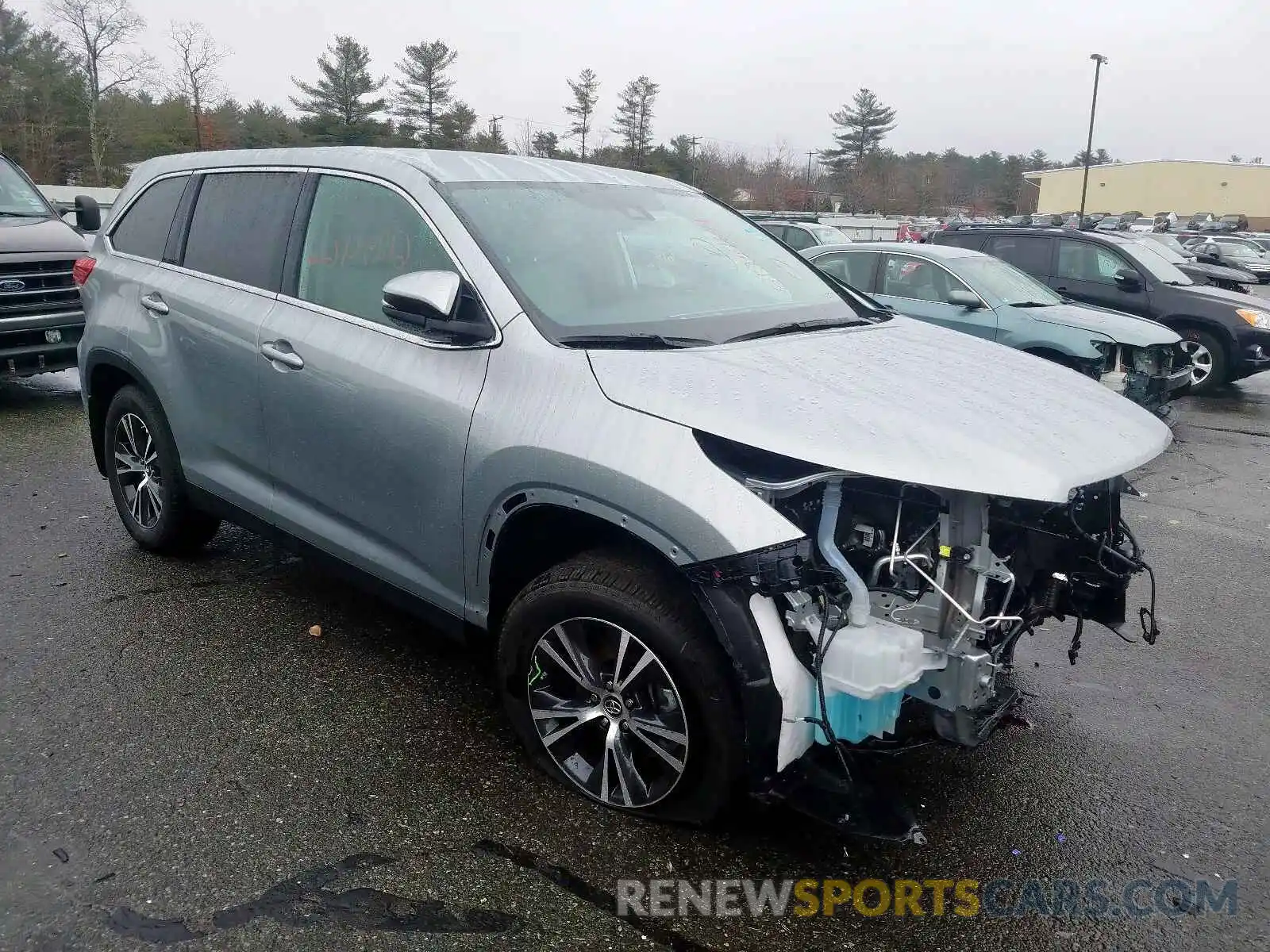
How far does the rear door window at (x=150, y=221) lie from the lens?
4453mm

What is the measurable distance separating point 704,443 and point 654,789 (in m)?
1.00

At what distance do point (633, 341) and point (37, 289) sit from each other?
23.2 ft

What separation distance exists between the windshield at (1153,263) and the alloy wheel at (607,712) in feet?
33.7

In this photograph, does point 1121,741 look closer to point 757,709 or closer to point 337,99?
point 757,709

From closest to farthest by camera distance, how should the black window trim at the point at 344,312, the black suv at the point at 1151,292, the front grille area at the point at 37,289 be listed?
1. the black window trim at the point at 344,312
2. the front grille area at the point at 37,289
3. the black suv at the point at 1151,292

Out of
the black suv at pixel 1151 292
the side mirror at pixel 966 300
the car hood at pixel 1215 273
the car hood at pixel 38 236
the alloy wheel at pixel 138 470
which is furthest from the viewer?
the car hood at pixel 1215 273

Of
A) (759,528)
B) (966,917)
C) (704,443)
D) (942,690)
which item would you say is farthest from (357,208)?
(966,917)

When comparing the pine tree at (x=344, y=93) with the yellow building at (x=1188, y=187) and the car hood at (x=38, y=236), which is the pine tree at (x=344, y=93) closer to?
the car hood at (x=38, y=236)

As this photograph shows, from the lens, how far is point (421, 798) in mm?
2949

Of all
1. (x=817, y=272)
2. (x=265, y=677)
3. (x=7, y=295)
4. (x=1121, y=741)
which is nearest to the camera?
(x=1121, y=741)

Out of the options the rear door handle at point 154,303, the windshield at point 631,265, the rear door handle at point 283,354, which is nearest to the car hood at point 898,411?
the windshield at point 631,265

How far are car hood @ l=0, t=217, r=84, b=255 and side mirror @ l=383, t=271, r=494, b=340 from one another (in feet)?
21.2

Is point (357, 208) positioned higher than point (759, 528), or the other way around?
point (357, 208)

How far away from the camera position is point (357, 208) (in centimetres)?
351
